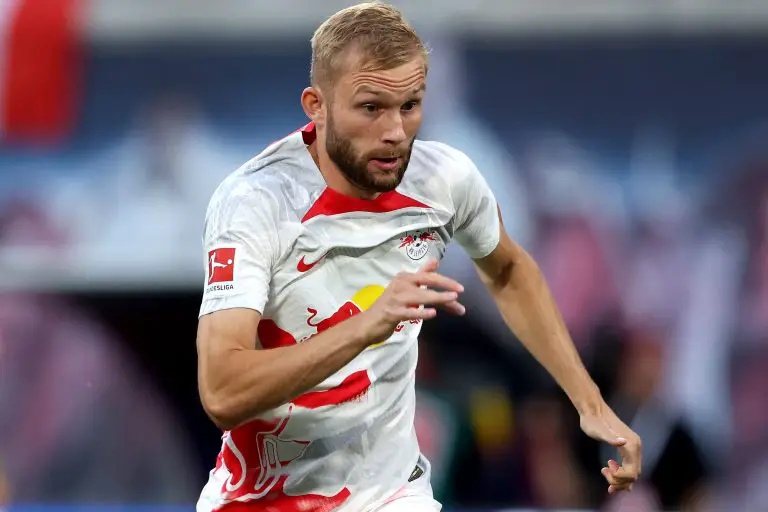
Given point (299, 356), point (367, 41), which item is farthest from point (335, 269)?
point (367, 41)

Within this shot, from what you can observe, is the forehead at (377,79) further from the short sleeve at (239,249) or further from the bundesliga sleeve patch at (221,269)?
the bundesliga sleeve patch at (221,269)

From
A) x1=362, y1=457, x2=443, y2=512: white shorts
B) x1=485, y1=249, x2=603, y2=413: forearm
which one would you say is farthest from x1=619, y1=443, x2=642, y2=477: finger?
x1=362, y1=457, x2=443, y2=512: white shorts

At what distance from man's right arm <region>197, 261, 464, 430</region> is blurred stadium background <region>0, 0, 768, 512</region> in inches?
175

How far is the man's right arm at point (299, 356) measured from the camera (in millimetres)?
2799

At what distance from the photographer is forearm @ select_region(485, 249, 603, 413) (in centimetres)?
387

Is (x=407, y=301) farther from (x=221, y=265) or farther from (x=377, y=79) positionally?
(x=377, y=79)

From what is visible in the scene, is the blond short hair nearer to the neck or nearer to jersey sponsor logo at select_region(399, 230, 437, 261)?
the neck

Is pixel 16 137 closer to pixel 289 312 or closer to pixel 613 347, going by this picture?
pixel 613 347

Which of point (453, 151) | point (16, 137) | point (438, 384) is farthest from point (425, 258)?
point (16, 137)

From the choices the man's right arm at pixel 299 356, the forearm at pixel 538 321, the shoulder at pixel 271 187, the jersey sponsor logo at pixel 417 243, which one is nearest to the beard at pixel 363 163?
the shoulder at pixel 271 187

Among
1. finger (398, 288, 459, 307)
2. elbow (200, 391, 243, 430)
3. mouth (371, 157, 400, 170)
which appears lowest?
elbow (200, 391, 243, 430)

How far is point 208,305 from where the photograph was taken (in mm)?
3080

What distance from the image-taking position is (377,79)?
125 inches

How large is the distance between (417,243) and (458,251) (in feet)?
13.0
